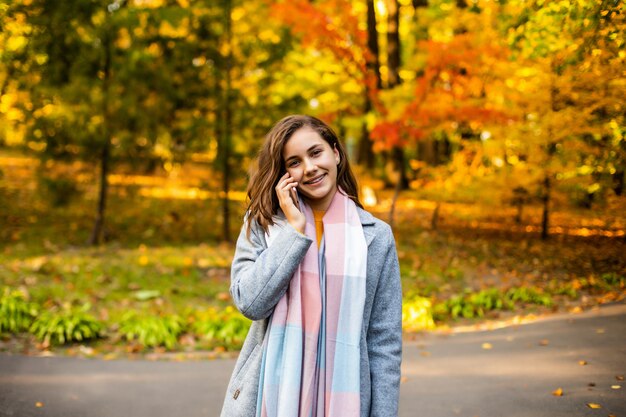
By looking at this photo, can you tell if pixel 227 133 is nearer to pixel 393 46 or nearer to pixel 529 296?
pixel 393 46

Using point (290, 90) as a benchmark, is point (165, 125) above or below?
below

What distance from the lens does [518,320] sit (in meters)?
7.37

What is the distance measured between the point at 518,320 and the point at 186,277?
4906 millimetres

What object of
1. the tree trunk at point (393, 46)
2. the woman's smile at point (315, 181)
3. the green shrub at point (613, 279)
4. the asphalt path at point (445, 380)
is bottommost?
the asphalt path at point (445, 380)

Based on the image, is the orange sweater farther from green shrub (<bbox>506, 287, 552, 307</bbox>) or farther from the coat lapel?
green shrub (<bbox>506, 287, 552, 307</bbox>)

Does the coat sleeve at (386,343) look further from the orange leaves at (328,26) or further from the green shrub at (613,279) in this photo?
the orange leaves at (328,26)

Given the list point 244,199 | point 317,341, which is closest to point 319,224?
point 317,341

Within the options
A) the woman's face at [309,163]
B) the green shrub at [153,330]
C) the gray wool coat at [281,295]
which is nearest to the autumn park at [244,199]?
the green shrub at [153,330]

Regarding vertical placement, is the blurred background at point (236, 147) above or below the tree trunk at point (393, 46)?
below

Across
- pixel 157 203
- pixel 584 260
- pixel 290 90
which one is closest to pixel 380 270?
pixel 584 260

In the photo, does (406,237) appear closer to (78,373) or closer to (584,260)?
(584,260)

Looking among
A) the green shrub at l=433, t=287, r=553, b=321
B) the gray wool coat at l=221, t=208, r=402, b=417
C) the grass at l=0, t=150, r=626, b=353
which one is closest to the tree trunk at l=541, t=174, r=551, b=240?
the grass at l=0, t=150, r=626, b=353

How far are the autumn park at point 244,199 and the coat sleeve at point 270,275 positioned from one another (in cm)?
284

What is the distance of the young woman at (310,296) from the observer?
2295mm
